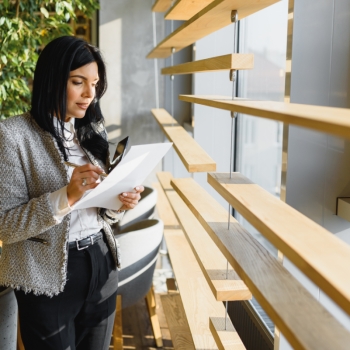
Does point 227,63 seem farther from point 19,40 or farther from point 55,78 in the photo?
point 19,40

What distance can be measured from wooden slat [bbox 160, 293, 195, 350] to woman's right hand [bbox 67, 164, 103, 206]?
731 mm

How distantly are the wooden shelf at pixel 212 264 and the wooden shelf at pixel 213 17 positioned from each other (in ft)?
2.41

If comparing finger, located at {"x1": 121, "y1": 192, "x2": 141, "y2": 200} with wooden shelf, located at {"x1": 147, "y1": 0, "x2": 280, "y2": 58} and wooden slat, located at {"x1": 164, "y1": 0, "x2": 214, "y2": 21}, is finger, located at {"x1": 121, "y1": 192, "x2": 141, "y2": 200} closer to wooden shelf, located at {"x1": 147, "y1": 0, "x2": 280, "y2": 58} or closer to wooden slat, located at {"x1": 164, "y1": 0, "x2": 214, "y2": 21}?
wooden shelf, located at {"x1": 147, "y1": 0, "x2": 280, "y2": 58}

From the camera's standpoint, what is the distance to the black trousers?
161 centimetres

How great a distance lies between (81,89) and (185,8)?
644 millimetres

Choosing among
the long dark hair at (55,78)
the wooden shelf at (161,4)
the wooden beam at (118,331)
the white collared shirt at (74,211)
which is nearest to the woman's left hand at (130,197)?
the white collared shirt at (74,211)

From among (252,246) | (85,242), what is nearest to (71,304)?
(85,242)

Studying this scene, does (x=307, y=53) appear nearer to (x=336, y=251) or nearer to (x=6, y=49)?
(x=336, y=251)

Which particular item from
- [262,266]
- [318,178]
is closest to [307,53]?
[318,178]

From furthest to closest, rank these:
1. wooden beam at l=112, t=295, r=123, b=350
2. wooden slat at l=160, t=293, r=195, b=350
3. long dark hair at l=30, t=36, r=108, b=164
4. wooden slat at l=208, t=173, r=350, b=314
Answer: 1. wooden beam at l=112, t=295, r=123, b=350
2. wooden slat at l=160, t=293, r=195, b=350
3. long dark hair at l=30, t=36, r=108, b=164
4. wooden slat at l=208, t=173, r=350, b=314

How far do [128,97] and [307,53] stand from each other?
9.96 ft

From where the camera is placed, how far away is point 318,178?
142cm

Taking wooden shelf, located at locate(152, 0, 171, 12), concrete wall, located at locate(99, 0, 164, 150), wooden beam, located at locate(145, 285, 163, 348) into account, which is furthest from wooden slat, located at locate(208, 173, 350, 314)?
concrete wall, located at locate(99, 0, 164, 150)

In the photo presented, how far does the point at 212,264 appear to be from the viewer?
64.2 inches
